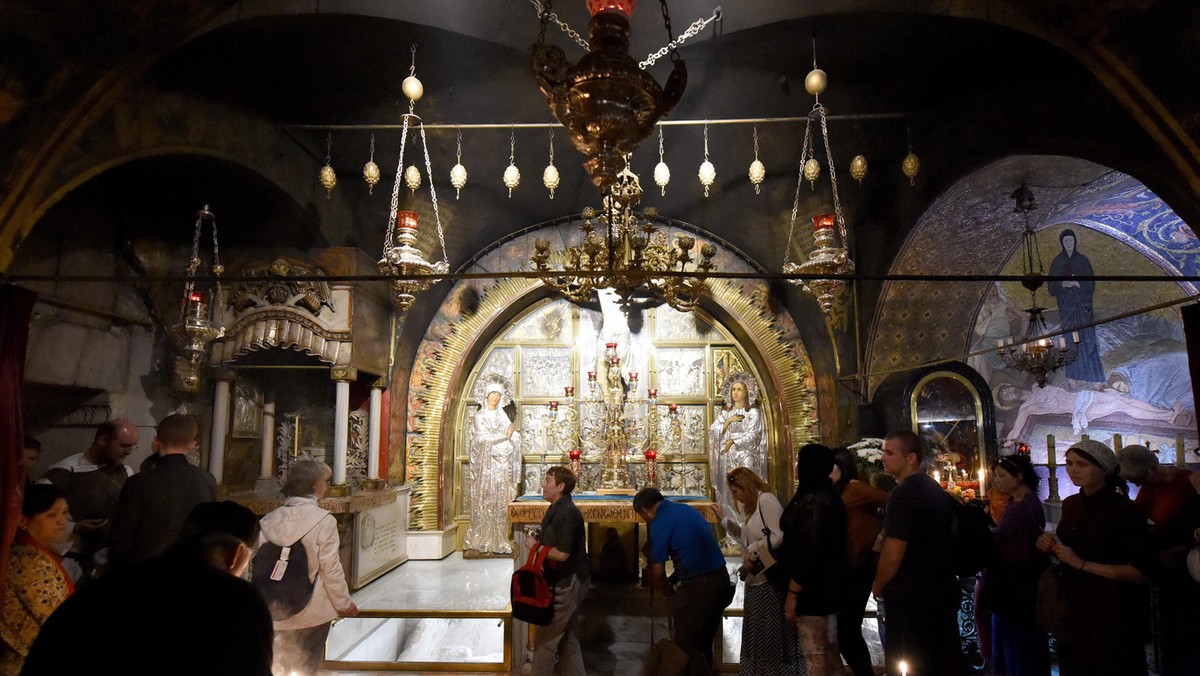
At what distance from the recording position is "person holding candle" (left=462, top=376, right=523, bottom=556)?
9.45 m

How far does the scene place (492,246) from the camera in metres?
10.4

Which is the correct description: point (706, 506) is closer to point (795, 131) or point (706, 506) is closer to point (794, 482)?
point (794, 482)

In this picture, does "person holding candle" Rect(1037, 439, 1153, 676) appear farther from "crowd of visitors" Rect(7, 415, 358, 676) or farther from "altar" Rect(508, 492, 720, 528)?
"crowd of visitors" Rect(7, 415, 358, 676)

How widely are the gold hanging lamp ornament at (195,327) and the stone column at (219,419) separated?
233mm

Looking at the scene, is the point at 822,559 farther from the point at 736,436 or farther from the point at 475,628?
the point at 736,436

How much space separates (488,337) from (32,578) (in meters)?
7.55

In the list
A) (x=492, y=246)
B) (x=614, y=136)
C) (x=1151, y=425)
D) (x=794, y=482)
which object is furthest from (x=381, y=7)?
(x=1151, y=425)

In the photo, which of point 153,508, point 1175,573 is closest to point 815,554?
point 1175,573

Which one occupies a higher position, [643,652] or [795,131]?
[795,131]

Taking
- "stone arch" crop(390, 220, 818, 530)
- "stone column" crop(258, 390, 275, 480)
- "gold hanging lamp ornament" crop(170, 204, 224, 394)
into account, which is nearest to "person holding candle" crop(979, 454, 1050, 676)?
"stone arch" crop(390, 220, 818, 530)

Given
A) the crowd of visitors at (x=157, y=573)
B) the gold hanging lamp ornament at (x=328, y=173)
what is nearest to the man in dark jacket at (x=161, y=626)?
the crowd of visitors at (x=157, y=573)

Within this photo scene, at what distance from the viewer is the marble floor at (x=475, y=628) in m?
5.22

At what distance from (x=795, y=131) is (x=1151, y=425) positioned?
8255 mm

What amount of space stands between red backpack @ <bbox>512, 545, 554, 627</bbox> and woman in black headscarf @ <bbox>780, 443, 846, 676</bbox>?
160 centimetres
